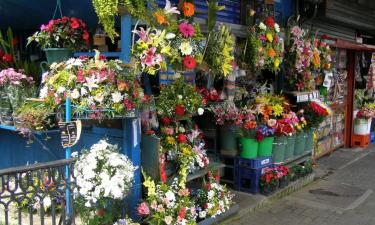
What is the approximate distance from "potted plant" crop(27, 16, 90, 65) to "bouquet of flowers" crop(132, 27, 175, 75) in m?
0.89

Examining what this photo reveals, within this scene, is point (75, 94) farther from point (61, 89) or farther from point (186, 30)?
point (186, 30)

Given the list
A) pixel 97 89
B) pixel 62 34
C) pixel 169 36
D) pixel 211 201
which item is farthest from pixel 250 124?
pixel 62 34

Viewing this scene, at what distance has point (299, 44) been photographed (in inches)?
294

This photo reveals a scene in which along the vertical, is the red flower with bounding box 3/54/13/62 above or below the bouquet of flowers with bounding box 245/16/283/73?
below

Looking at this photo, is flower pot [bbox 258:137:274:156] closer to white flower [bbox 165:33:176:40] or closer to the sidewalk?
the sidewalk

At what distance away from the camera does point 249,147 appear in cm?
679

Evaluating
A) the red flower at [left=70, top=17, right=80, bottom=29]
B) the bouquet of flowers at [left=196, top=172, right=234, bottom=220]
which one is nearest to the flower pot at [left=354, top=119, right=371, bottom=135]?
the bouquet of flowers at [left=196, top=172, right=234, bottom=220]

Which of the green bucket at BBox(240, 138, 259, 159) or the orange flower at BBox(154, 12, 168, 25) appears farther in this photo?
the green bucket at BBox(240, 138, 259, 159)

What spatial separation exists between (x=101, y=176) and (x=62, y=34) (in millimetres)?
1835

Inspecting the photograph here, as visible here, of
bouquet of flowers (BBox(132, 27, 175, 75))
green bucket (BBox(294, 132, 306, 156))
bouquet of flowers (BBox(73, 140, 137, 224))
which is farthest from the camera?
green bucket (BBox(294, 132, 306, 156))

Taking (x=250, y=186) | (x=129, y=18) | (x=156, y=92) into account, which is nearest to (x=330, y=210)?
(x=250, y=186)

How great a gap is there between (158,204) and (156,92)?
151 centimetres

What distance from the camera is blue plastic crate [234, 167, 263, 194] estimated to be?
22.5 feet

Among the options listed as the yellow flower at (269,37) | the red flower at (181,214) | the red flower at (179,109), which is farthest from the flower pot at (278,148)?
the red flower at (181,214)
